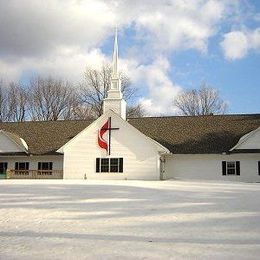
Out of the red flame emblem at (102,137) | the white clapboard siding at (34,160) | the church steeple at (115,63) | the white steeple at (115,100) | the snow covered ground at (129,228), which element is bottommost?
the snow covered ground at (129,228)

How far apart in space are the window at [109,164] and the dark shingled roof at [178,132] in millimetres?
4051

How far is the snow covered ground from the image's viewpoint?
7.43m

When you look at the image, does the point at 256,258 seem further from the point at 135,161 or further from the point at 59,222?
the point at 135,161

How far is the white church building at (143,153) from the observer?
31516 millimetres

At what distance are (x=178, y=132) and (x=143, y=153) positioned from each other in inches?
190

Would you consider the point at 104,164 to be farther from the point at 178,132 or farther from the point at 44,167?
the point at 178,132

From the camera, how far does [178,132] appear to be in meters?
35.2

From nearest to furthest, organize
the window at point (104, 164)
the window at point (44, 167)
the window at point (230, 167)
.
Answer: the window at point (230, 167), the window at point (104, 164), the window at point (44, 167)

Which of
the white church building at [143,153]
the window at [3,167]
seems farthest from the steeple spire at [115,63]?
the window at [3,167]

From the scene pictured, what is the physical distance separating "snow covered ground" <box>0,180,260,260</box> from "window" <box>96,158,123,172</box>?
16823 mm

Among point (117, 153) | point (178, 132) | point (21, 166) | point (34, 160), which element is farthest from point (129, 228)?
point (21, 166)

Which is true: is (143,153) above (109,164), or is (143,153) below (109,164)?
above

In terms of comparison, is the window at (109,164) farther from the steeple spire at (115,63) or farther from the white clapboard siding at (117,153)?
the steeple spire at (115,63)

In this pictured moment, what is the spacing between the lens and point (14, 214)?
1160 cm
